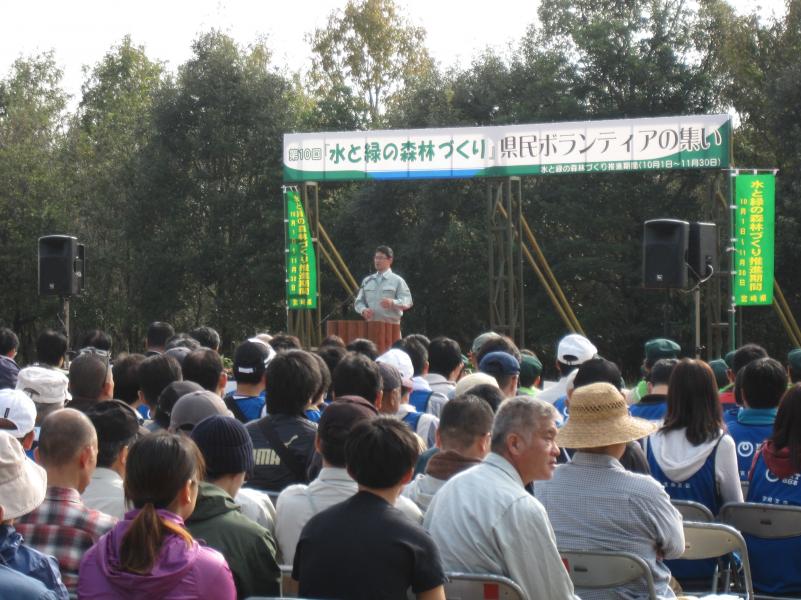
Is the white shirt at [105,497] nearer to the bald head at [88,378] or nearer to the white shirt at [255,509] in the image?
the white shirt at [255,509]

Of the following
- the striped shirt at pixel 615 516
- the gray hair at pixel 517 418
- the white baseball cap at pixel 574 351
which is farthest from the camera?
the white baseball cap at pixel 574 351

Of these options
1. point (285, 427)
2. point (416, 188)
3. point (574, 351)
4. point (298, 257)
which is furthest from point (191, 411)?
point (416, 188)

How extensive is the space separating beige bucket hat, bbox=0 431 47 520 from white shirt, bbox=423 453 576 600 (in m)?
1.16

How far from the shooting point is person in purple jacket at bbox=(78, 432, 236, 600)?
2602 millimetres

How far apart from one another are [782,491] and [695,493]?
1.08ft

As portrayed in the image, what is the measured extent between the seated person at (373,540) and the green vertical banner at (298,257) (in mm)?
12170

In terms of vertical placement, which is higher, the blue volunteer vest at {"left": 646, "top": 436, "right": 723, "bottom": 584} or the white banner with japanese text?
the white banner with japanese text

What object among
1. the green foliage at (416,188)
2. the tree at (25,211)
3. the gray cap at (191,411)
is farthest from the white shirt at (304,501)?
the tree at (25,211)

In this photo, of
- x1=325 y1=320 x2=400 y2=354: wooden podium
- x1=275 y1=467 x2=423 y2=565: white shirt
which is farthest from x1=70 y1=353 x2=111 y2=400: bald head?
x1=325 y1=320 x2=400 y2=354: wooden podium

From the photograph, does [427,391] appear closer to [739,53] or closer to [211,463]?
[211,463]

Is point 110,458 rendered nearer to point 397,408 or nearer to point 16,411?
point 16,411

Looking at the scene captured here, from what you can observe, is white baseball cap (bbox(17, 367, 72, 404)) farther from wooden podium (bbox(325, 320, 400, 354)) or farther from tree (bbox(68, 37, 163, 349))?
tree (bbox(68, 37, 163, 349))

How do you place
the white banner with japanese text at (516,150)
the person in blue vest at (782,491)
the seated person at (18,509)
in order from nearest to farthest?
the seated person at (18,509) < the person in blue vest at (782,491) < the white banner with japanese text at (516,150)

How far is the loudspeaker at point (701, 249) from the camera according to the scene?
11.1m
